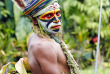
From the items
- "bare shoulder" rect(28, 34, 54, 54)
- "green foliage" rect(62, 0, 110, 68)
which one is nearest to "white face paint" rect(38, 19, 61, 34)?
"bare shoulder" rect(28, 34, 54, 54)

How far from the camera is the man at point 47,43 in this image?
1825 millimetres

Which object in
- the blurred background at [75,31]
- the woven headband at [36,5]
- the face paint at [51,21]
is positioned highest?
the woven headband at [36,5]

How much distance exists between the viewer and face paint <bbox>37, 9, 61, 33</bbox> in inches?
76.7

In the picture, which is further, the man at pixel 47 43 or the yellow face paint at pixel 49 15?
the yellow face paint at pixel 49 15

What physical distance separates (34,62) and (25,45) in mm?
4678

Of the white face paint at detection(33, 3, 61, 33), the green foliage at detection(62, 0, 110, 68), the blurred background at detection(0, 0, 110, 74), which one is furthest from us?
the green foliage at detection(62, 0, 110, 68)

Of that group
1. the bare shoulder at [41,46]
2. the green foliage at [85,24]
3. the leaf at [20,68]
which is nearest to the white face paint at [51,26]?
the bare shoulder at [41,46]

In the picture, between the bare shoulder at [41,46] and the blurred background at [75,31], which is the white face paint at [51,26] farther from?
the blurred background at [75,31]

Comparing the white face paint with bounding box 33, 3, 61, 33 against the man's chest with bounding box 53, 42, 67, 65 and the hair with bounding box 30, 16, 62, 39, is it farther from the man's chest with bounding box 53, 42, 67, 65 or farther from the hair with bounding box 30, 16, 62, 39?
the man's chest with bounding box 53, 42, 67, 65

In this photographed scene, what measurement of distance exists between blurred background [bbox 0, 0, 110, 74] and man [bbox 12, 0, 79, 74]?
14.4 ft

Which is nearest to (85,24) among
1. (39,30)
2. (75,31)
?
(75,31)

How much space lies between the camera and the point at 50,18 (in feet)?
6.41

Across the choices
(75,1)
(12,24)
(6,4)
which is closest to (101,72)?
(75,1)

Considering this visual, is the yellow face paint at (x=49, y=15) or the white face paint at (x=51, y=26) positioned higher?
the yellow face paint at (x=49, y=15)
